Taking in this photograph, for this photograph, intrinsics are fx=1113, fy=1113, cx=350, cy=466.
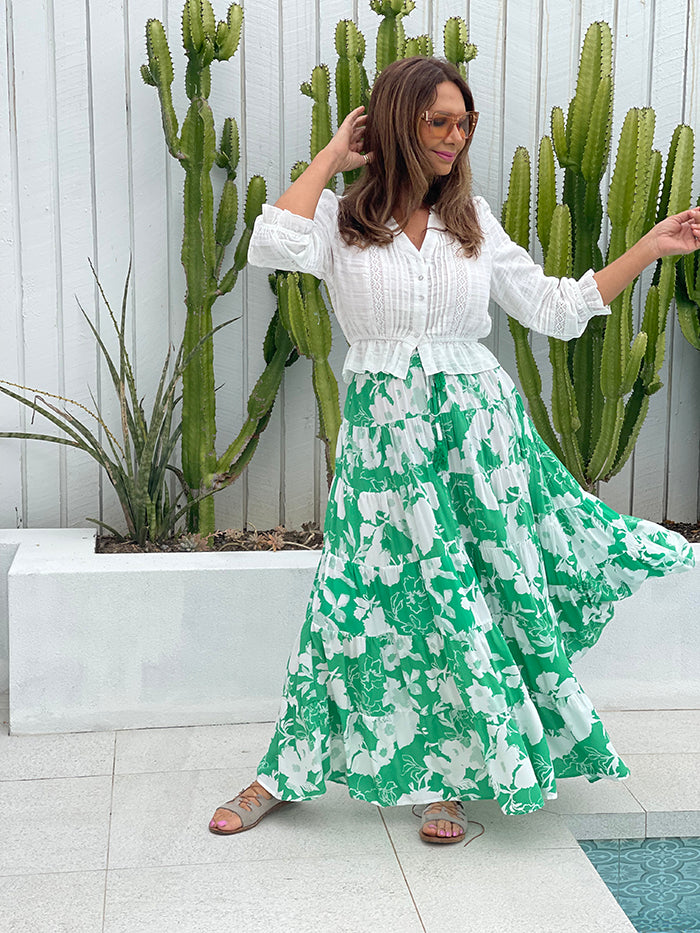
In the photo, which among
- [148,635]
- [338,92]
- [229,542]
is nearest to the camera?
[148,635]

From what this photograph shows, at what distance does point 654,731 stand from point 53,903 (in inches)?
68.4

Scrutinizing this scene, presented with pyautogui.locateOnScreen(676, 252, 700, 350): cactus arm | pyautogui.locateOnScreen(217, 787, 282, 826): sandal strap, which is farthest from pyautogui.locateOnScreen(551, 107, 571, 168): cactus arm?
pyautogui.locateOnScreen(217, 787, 282, 826): sandal strap

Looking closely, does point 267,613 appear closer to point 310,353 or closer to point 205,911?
point 310,353

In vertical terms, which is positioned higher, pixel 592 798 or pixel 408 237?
pixel 408 237

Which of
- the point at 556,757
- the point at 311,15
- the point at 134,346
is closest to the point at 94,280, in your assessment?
the point at 134,346

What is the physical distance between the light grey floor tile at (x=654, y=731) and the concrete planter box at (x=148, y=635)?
1.29 feet

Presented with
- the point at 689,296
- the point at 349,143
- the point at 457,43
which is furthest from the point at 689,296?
the point at 349,143

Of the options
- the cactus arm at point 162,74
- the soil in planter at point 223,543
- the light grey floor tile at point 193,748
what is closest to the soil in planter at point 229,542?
the soil in planter at point 223,543

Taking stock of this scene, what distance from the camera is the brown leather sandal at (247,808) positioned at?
250 cm

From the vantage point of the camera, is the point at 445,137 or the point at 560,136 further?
the point at 560,136

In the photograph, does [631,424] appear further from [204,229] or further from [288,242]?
[288,242]

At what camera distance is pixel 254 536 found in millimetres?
3541

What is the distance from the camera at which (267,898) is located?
2.21m

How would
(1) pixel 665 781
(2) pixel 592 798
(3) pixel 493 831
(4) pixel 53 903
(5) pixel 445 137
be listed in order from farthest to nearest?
(1) pixel 665 781
(2) pixel 592 798
(3) pixel 493 831
(5) pixel 445 137
(4) pixel 53 903
